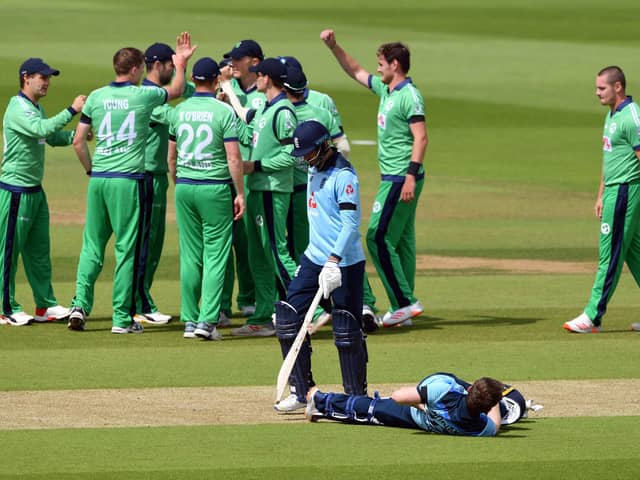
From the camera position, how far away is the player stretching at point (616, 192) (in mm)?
13125

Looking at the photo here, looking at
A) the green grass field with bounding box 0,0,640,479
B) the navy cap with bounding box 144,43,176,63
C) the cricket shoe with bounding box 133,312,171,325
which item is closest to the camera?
the green grass field with bounding box 0,0,640,479

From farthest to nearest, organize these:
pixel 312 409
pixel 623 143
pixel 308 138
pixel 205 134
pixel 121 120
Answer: pixel 121 120 → pixel 623 143 → pixel 205 134 → pixel 308 138 → pixel 312 409

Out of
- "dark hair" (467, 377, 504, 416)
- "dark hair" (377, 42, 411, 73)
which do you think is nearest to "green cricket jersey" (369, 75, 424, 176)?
"dark hair" (377, 42, 411, 73)

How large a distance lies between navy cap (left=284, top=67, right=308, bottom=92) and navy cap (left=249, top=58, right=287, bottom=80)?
0.08 meters

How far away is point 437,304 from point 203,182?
350cm

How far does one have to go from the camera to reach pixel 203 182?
42.9 ft

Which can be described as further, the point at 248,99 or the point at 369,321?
the point at 248,99

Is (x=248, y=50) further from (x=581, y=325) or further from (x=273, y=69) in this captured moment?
(x=581, y=325)

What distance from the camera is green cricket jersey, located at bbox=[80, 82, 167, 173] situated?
13.3 m

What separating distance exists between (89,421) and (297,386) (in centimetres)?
140

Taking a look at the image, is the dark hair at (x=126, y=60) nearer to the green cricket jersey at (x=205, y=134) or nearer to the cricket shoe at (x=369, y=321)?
the green cricket jersey at (x=205, y=134)

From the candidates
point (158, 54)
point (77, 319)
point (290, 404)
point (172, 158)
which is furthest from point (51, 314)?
point (290, 404)

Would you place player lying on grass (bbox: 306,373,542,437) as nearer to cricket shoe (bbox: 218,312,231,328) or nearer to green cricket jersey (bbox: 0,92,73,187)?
cricket shoe (bbox: 218,312,231,328)

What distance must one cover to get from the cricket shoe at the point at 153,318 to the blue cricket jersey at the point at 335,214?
4243mm
